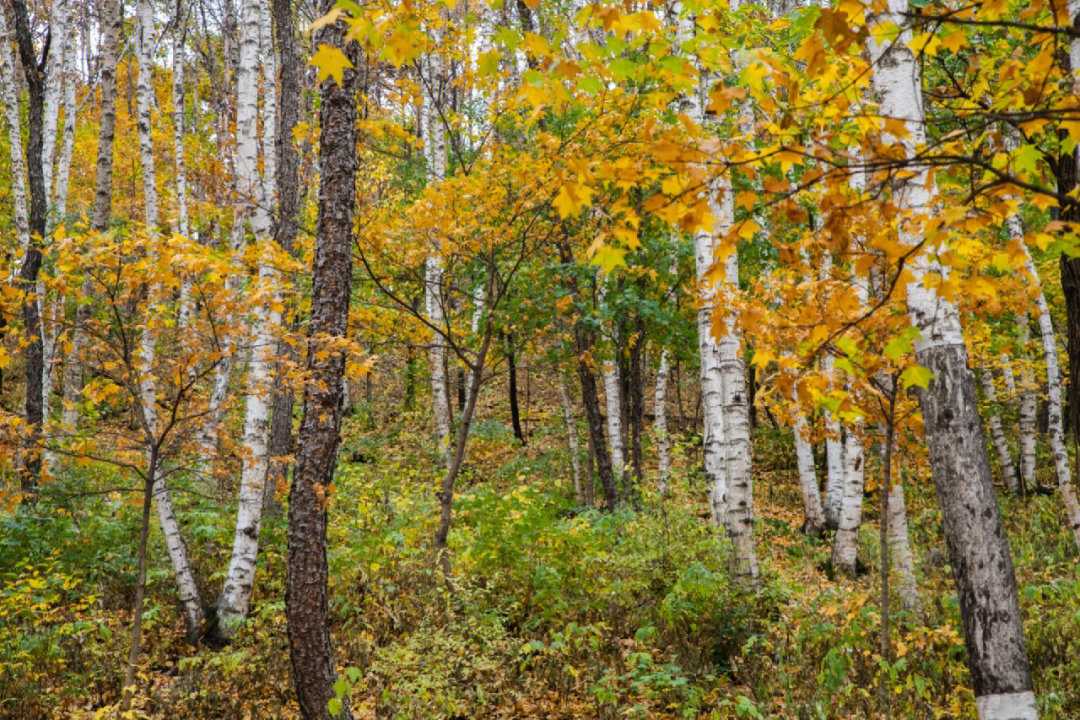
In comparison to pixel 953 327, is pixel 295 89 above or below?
above

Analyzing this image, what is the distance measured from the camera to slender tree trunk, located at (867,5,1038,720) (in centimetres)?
322

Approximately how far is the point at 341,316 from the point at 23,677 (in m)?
4.32

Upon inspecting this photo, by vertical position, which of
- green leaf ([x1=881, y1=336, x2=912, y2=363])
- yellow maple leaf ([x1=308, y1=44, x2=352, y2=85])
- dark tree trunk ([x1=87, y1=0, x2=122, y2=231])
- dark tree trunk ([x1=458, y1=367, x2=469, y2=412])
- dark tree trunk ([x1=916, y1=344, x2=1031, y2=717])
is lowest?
dark tree trunk ([x1=916, y1=344, x2=1031, y2=717])

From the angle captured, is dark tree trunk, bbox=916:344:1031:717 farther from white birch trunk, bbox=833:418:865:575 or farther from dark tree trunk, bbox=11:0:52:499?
dark tree trunk, bbox=11:0:52:499

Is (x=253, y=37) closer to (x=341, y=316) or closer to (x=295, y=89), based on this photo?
(x=295, y=89)

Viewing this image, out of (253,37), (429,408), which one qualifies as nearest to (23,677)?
(253,37)

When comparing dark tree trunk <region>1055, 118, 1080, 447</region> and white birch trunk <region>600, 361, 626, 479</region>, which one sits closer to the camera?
dark tree trunk <region>1055, 118, 1080, 447</region>

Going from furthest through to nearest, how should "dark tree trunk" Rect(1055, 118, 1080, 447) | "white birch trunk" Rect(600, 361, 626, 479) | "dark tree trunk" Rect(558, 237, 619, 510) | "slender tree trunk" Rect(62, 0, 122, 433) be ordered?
"white birch trunk" Rect(600, 361, 626, 479) < "dark tree trunk" Rect(558, 237, 619, 510) < "slender tree trunk" Rect(62, 0, 122, 433) < "dark tree trunk" Rect(1055, 118, 1080, 447)

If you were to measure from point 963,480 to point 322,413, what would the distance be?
404 cm

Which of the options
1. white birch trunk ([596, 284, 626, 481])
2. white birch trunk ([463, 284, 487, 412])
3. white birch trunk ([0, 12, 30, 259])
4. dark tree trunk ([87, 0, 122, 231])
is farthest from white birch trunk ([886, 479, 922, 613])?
white birch trunk ([0, 12, 30, 259])

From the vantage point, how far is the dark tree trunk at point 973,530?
3.24 meters

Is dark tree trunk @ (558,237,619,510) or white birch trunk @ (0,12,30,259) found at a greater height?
white birch trunk @ (0,12,30,259)

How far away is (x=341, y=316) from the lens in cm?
487

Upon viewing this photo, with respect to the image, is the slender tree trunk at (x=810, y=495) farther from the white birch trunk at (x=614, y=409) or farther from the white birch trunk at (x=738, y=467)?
the white birch trunk at (x=738, y=467)
